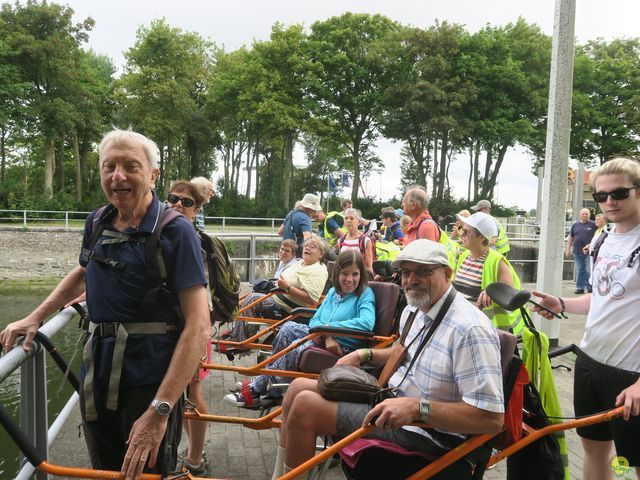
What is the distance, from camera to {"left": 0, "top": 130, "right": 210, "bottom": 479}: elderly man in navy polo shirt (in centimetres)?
200

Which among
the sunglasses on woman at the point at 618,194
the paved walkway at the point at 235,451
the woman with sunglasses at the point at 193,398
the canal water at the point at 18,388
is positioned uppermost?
the sunglasses on woman at the point at 618,194

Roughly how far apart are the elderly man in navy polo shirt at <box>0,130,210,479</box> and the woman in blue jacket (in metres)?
1.84

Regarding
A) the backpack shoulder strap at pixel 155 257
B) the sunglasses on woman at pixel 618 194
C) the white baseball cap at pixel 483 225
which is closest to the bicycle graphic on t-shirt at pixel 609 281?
the sunglasses on woman at pixel 618 194

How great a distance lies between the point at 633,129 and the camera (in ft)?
118

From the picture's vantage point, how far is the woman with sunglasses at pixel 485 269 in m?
4.08

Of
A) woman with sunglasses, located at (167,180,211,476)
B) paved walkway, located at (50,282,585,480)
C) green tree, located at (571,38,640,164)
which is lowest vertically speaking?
paved walkway, located at (50,282,585,480)

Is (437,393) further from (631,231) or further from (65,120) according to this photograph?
(65,120)

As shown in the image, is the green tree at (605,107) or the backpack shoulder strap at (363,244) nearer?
the backpack shoulder strap at (363,244)

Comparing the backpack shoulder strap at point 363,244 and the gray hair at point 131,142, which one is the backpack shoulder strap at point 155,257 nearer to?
the gray hair at point 131,142

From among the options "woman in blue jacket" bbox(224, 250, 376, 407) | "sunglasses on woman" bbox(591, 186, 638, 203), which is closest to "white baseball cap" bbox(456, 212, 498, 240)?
"woman in blue jacket" bbox(224, 250, 376, 407)

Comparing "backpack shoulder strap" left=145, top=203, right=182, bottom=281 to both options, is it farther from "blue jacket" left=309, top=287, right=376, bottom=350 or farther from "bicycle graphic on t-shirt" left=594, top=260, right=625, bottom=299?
"blue jacket" left=309, top=287, right=376, bottom=350

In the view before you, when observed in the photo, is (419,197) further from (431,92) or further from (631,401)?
(431,92)

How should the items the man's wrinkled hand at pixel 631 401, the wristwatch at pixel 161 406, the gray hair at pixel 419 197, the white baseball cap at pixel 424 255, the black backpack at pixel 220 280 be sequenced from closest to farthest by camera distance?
the wristwatch at pixel 161 406
the man's wrinkled hand at pixel 631 401
the white baseball cap at pixel 424 255
the black backpack at pixel 220 280
the gray hair at pixel 419 197

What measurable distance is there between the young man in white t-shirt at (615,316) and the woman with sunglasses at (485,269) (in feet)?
3.88
